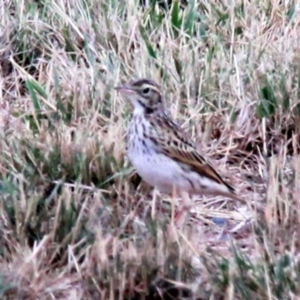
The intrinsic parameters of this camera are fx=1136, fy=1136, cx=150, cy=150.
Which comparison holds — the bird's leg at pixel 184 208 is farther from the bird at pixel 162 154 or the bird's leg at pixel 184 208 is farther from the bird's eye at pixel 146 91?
the bird's eye at pixel 146 91

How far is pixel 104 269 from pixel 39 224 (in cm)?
58

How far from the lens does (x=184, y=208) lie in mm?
5922

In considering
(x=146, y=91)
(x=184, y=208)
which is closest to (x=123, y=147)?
(x=146, y=91)

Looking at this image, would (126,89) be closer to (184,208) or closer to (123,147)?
(123,147)

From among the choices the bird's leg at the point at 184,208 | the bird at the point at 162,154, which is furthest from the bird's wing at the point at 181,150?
the bird's leg at the point at 184,208

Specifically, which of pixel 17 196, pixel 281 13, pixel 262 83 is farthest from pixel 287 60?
pixel 17 196

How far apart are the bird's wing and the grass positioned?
255mm

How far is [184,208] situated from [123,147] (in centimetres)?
54

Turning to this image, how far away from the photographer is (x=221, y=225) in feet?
19.5

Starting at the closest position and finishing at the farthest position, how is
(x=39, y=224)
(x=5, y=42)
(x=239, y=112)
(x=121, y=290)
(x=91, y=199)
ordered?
(x=121, y=290) → (x=39, y=224) → (x=91, y=199) → (x=239, y=112) → (x=5, y=42)

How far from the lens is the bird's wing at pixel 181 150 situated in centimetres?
588

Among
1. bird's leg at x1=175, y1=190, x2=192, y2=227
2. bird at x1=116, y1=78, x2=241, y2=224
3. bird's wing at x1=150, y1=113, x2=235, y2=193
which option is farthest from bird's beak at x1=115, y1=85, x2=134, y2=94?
bird's leg at x1=175, y1=190, x2=192, y2=227

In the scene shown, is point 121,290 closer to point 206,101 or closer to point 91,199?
point 91,199

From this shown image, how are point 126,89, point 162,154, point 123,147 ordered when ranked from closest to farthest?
point 162,154, point 126,89, point 123,147
